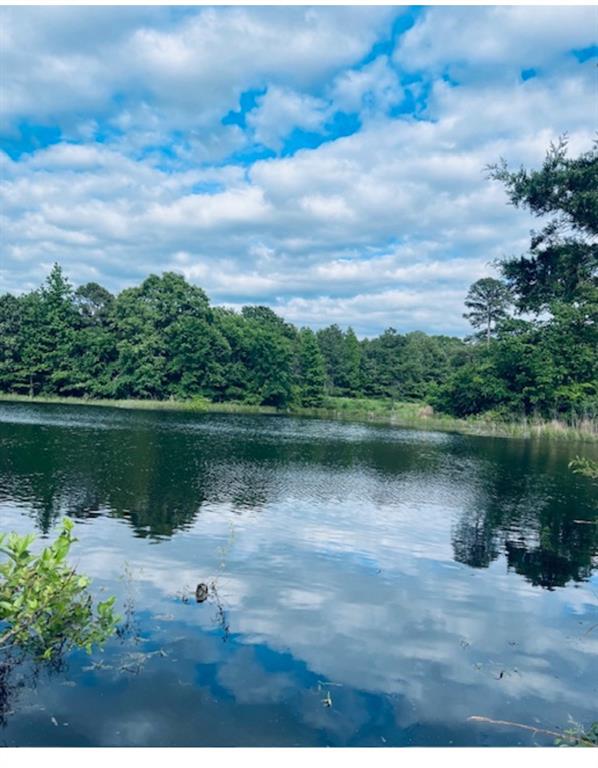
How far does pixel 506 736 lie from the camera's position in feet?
19.3

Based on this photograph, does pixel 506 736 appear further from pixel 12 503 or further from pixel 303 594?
pixel 12 503

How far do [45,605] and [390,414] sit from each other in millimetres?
62018

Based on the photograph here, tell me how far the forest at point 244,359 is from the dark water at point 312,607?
2320 cm

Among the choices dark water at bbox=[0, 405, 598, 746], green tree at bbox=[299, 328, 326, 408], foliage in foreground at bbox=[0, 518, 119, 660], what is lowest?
dark water at bbox=[0, 405, 598, 746]

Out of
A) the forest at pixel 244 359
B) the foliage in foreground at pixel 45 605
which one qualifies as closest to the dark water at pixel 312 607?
the foliage in foreground at pixel 45 605

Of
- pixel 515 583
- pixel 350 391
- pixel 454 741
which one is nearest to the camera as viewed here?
pixel 454 741

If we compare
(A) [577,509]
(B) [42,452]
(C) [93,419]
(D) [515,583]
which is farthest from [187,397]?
(D) [515,583]

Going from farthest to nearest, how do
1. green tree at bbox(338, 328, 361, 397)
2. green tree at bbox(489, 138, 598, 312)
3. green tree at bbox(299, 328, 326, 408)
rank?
green tree at bbox(338, 328, 361, 397) < green tree at bbox(299, 328, 326, 408) < green tree at bbox(489, 138, 598, 312)

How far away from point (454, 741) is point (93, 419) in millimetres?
38308

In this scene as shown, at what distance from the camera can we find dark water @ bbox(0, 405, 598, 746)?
5.99 m

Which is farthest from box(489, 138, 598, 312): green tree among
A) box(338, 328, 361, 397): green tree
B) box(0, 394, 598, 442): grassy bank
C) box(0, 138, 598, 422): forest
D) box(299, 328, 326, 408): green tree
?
box(338, 328, 361, 397): green tree

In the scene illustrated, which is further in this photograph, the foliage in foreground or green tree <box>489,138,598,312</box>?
green tree <box>489,138,598,312</box>

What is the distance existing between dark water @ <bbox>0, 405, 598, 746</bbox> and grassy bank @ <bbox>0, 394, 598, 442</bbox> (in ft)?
80.5

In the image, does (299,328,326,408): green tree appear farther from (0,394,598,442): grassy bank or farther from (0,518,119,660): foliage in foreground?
(0,518,119,660): foliage in foreground
